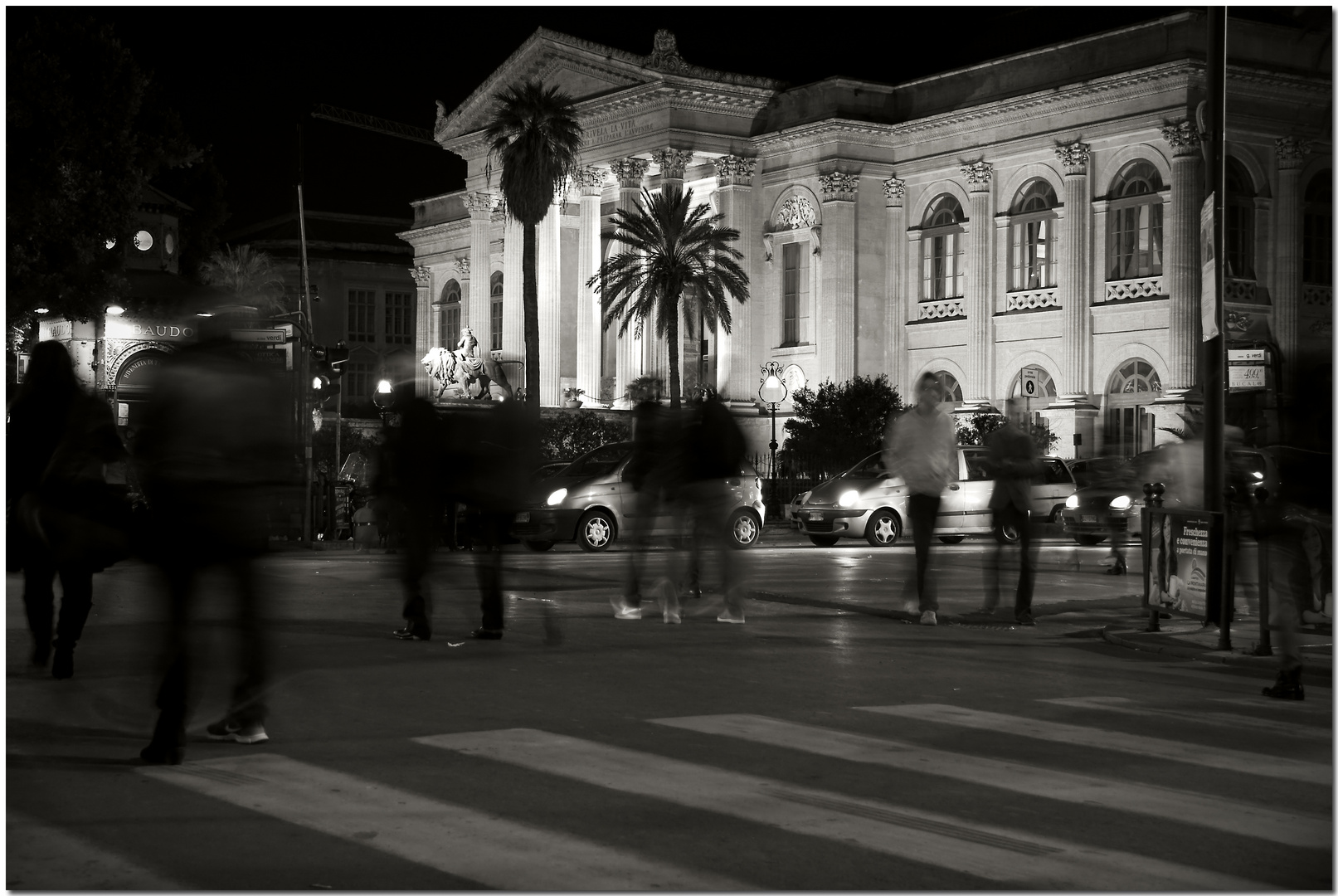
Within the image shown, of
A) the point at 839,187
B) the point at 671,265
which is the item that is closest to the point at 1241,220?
the point at 839,187

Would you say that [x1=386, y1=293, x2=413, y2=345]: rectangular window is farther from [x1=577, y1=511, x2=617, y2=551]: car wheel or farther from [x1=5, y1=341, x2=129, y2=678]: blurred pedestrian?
[x1=5, y1=341, x2=129, y2=678]: blurred pedestrian

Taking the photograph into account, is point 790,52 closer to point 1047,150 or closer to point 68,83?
point 1047,150

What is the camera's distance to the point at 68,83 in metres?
34.8

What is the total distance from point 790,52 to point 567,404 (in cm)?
1553

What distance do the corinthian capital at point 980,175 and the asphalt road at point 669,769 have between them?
4208 cm

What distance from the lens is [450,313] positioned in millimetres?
80125

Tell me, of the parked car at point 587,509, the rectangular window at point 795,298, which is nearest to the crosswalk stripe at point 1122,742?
the parked car at point 587,509

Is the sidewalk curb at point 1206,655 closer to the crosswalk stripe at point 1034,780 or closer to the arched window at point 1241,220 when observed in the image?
the crosswalk stripe at point 1034,780

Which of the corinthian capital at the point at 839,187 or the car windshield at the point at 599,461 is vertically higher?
the corinthian capital at the point at 839,187

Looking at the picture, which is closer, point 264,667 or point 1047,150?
point 264,667

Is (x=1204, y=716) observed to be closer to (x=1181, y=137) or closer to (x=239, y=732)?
(x=239, y=732)

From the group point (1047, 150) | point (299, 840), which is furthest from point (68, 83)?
point (299, 840)

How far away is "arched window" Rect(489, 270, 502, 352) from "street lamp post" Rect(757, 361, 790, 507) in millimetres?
17247

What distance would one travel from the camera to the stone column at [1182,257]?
1811 inches
